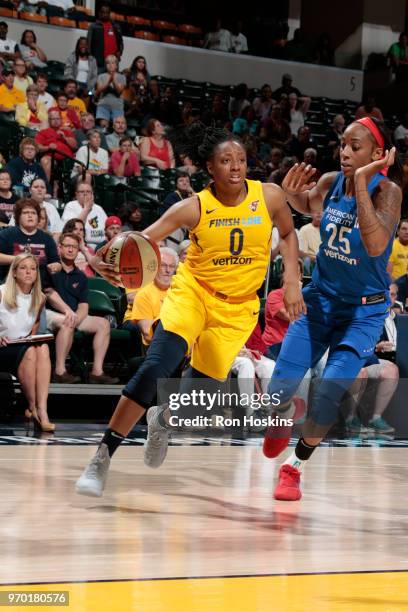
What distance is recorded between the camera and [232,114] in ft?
56.9

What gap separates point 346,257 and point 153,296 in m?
3.93

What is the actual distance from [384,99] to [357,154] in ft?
53.6

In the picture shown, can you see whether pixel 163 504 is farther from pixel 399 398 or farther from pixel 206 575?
pixel 399 398

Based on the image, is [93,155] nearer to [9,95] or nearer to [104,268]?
[9,95]

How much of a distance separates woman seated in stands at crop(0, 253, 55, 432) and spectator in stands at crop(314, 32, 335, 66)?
13487mm

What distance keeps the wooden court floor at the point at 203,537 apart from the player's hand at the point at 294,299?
99 cm

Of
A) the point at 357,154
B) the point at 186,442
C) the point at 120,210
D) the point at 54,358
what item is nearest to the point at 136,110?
the point at 120,210

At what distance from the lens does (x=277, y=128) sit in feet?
55.3

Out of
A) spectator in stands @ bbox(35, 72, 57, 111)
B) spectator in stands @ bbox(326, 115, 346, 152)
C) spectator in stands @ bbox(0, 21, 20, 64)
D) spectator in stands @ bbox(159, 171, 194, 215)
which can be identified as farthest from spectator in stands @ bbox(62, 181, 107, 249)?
spectator in stands @ bbox(326, 115, 346, 152)

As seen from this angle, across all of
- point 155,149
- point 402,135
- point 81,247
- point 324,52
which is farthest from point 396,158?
point 324,52

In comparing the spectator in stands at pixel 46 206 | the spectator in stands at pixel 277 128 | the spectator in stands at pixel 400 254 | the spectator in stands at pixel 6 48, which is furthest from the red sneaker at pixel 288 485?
the spectator in stands at pixel 277 128

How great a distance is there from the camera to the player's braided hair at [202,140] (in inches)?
207

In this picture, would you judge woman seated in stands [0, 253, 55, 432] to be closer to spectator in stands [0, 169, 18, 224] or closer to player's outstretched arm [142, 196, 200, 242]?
spectator in stands [0, 169, 18, 224]

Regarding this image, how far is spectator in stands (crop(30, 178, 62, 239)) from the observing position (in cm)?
1042
